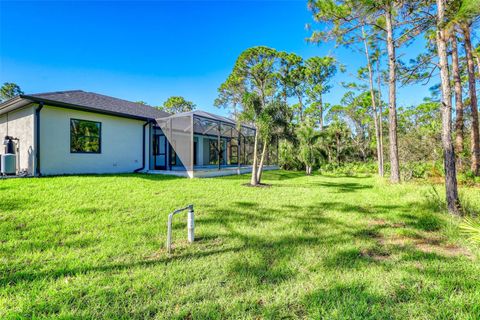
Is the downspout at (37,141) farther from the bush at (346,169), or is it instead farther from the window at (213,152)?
the bush at (346,169)

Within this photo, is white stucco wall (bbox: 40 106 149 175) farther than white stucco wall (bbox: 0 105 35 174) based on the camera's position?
Yes

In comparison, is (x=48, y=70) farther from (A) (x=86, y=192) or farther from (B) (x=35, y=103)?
(A) (x=86, y=192)

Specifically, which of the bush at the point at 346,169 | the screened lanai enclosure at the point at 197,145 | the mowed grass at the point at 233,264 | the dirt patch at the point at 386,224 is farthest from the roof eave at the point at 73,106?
the bush at the point at 346,169

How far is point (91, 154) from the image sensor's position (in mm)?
9797

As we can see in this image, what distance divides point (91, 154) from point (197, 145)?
289 inches

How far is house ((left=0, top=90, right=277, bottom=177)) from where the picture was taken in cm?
852

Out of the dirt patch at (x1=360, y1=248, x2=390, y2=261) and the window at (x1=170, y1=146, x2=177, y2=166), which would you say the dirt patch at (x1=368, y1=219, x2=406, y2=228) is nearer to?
the dirt patch at (x1=360, y1=248, x2=390, y2=261)

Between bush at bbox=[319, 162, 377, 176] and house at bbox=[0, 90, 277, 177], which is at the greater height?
house at bbox=[0, 90, 277, 177]

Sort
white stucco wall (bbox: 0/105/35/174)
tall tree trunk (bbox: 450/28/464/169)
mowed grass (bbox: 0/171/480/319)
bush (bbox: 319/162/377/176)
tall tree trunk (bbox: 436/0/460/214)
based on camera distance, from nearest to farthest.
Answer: mowed grass (bbox: 0/171/480/319) < tall tree trunk (bbox: 436/0/460/214) < white stucco wall (bbox: 0/105/35/174) < tall tree trunk (bbox: 450/28/464/169) < bush (bbox: 319/162/377/176)

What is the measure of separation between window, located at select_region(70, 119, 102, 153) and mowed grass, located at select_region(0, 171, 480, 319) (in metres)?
5.14

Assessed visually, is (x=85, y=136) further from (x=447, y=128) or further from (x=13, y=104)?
(x=447, y=128)

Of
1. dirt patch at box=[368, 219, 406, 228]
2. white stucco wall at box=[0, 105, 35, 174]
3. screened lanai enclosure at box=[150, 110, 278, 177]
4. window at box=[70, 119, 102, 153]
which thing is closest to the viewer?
dirt patch at box=[368, 219, 406, 228]

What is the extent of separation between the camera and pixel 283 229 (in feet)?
12.3

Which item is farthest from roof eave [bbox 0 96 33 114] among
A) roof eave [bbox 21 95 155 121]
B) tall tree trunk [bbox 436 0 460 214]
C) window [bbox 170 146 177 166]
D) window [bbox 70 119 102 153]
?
tall tree trunk [bbox 436 0 460 214]
